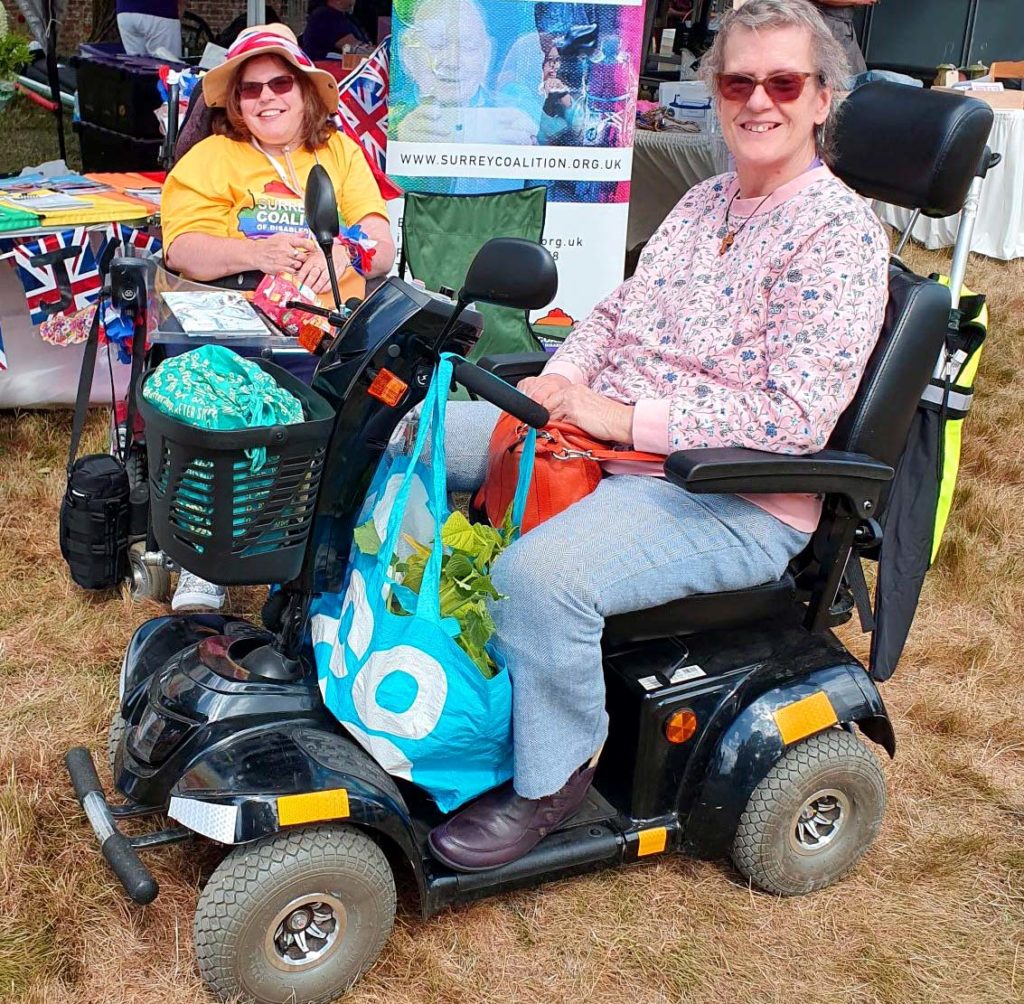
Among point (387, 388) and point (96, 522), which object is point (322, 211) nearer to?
point (387, 388)

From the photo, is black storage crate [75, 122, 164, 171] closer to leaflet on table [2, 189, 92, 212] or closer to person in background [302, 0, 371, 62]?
person in background [302, 0, 371, 62]

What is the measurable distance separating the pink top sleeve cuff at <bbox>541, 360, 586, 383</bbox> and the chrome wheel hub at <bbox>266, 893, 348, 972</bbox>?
1.14 meters

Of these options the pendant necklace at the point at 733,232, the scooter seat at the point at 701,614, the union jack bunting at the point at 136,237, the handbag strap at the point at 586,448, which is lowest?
the scooter seat at the point at 701,614

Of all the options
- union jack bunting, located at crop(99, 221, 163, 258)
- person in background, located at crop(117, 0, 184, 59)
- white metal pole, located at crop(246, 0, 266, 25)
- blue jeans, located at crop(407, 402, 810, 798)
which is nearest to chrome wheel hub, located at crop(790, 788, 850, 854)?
blue jeans, located at crop(407, 402, 810, 798)

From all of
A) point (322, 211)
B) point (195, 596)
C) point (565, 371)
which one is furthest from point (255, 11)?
point (322, 211)

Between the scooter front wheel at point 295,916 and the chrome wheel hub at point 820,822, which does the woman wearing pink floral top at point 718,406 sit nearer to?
the scooter front wheel at point 295,916

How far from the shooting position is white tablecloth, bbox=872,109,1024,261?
24.4ft

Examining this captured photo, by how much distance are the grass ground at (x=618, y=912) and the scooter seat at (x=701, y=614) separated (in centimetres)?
57

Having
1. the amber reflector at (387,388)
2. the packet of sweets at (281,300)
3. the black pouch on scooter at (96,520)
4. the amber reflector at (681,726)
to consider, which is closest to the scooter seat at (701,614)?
the amber reflector at (681,726)

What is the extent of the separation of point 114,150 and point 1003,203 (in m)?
5.42

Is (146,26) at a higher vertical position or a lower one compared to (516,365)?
higher

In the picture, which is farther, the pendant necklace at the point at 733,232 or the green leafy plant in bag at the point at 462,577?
the pendant necklace at the point at 733,232

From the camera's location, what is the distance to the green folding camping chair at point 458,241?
4426mm

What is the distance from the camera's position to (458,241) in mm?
4469
